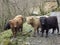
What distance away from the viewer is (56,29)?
10.8 m

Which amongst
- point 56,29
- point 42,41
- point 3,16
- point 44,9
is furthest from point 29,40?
point 44,9

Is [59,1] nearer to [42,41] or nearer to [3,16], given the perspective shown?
[3,16]

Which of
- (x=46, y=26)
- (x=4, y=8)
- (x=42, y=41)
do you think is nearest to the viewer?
(x=42, y=41)

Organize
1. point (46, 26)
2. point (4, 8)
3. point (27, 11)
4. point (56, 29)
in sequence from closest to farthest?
point (46, 26), point (56, 29), point (4, 8), point (27, 11)

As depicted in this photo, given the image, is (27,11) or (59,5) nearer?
(27,11)

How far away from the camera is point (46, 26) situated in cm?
1003

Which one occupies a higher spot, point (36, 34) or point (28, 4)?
point (28, 4)

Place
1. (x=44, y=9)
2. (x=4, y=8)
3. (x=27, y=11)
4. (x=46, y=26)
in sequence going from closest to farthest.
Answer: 1. (x=46, y=26)
2. (x=4, y=8)
3. (x=27, y=11)
4. (x=44, y=9)

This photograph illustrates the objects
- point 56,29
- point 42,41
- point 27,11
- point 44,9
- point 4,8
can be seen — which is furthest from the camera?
point 44,9

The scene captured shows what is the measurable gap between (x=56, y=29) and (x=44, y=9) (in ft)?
19.1

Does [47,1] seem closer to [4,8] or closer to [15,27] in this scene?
[4,8]

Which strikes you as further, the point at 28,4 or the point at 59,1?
the point at 59,1

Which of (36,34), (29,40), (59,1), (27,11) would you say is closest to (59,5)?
(59,1)

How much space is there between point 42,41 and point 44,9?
7425mm
